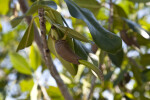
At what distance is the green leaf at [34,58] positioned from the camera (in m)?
1.13

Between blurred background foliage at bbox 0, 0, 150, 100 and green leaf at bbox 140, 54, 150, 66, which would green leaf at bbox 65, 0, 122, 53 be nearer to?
blurred background foliage at bbox 0, 0, 150, 100

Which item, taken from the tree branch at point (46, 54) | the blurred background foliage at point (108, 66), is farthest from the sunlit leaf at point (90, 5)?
the tree branch at point (46, 54)

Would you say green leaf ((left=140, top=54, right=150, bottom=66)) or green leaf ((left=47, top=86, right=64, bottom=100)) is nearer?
green leaf ((left=140, top=54, right=150, bottom=66))

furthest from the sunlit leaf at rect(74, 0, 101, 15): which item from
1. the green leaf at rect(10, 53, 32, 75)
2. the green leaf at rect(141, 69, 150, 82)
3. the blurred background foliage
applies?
the green leaf at rect(10, 53, 32, 75)

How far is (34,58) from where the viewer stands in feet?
3.75

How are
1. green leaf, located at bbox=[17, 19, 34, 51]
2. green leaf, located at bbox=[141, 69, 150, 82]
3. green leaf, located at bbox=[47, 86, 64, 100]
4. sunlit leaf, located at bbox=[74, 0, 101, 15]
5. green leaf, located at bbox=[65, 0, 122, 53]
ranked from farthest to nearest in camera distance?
green leaf, located at bbox=[47, 86, 64, 100]
green leaf, located at bbox=[141, 69, 150, 82]
sunlit leaf, located at bbox=[74, 0, 101, 15]
green leaf, located at bbox=[17, 19, 34, 51]
green leaf, located at bbox=[65, 0, 122, 53]

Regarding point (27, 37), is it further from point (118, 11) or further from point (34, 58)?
point (34, 58)

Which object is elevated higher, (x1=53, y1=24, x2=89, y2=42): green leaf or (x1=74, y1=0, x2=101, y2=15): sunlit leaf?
(x1=74, y1=0, x2=101, y2=15): sunlit leaf

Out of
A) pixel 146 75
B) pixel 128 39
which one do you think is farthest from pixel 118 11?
pixel 146 75

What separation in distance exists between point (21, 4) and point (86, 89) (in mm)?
483

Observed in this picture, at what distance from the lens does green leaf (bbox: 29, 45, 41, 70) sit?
44.6 inches

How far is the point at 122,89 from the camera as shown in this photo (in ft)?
3.44

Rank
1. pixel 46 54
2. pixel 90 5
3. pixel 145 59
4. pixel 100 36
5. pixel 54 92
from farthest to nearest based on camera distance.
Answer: pixel 54 92 < pixel 145 59 < pixel 90 5 < pixel 46 54 < pixel 100 36

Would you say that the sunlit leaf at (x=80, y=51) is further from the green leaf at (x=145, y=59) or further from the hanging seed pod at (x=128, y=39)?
the green leaf at (x=145, y=59)
